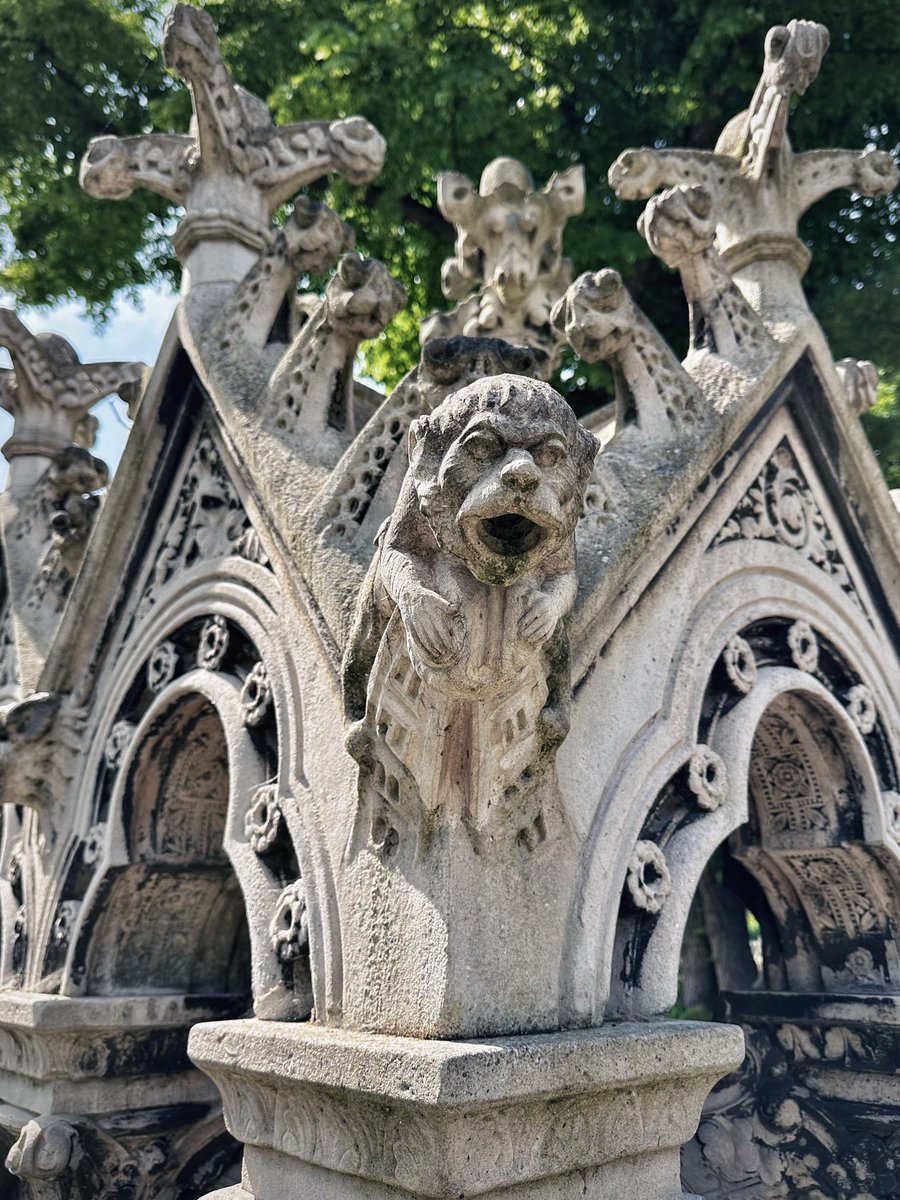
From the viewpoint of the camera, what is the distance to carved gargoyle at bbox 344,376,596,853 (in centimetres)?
215

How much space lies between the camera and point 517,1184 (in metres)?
2.29

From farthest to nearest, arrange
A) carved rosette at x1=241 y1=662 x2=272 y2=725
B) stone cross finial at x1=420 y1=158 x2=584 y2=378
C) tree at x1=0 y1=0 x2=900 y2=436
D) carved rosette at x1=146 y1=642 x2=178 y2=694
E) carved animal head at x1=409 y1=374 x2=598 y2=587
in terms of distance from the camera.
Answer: tree at x1=0 y1=0 x2=900 y2=436, stone cross finial at x1=420 y1=158 x2=584 y2=378, carved rosette at x1=146 y1=642 x2=178 y2=694, carved rosette at x1=241 y1=662 x2=272 y2=725, carved animal head at x1=409 y1=374 x2=598 y2=587

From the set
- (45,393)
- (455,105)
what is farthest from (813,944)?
(455,105)

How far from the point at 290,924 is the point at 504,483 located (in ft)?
4.69

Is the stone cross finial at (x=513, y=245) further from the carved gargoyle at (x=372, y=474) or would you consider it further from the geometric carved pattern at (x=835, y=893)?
the geometric carved pattern at (x=835, y=893)

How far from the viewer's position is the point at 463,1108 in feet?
6.95

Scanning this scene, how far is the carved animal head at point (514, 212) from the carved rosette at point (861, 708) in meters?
2.26

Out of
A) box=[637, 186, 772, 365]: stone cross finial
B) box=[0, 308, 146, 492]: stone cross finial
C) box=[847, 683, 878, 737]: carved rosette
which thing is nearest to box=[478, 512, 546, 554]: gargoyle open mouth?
box=[637, 186, 772, 365]: stone cross finial

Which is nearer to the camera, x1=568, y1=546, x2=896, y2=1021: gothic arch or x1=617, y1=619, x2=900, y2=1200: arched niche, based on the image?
x1=568, y1=546, x2=896, y2=1021: gothic arch

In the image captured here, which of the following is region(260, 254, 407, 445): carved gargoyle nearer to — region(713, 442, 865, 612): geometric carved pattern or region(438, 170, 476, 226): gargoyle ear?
region(713, 442, 865, 612): geometric carved pattern

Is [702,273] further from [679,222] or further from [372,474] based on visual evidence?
[372,474]

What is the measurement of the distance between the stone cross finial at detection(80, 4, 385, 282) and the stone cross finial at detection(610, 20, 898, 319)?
124 cm

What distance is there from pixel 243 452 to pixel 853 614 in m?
2.23

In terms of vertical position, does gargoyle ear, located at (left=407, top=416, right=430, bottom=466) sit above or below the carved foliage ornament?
below
